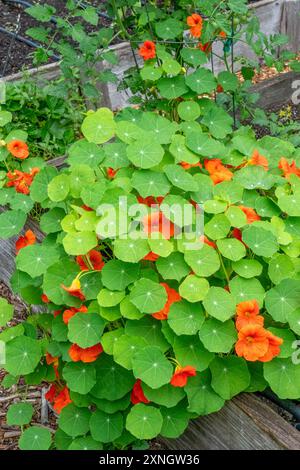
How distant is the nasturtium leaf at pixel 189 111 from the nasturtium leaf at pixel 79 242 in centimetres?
76

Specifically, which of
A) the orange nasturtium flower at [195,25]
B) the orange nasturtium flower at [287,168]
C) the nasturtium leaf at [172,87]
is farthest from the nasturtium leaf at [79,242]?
the orange nasturtium flower at [195,25]

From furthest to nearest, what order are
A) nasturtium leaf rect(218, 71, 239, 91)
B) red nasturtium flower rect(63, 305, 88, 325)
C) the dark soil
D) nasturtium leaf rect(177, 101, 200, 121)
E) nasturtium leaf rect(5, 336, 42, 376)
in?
the dark soil, nasturtium leaf rect(218, 71, 239, 91), nasturtium leaf rect(177, 101, 200, 121), nasturtium leaf rect(5, 336, 42, 376), red nasturtium flower rect(63, 305, 88, 325)

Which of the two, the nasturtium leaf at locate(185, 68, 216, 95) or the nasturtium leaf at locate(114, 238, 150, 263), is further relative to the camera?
the nasturtium leaf at locate(185, 68, 216, 95)

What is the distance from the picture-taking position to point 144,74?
2.44 metres

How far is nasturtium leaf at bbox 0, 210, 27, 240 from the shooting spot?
204cm

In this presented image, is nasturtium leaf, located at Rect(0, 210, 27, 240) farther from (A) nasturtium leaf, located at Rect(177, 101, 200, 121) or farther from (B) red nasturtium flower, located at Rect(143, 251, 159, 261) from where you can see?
(A) nasturtium leaf, located at Rect(177, 101, 200, 121)

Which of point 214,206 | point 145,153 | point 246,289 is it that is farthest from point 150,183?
point 246,289

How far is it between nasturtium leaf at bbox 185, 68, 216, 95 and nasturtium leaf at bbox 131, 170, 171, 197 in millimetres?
671

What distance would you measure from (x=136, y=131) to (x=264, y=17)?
9.63 ft

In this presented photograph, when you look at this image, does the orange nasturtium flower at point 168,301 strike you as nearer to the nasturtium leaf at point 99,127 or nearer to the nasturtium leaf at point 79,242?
the nasturtium leaf at point 79,242

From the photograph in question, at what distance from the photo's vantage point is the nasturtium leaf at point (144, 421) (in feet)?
5.43

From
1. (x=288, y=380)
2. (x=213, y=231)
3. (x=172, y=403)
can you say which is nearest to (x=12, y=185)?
(x=213, y=231)

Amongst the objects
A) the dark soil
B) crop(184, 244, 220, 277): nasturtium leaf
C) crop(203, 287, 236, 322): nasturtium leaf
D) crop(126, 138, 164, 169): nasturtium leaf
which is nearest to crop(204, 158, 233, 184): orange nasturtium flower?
crop(126, 138, 164, 169): nasturtium leaf
